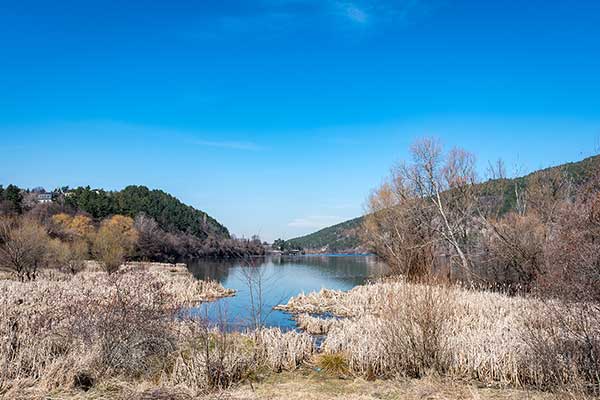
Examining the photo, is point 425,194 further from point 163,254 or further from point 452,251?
point 163,254

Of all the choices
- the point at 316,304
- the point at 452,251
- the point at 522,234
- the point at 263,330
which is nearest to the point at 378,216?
the point at 452,251

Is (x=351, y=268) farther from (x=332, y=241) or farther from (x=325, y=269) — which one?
(x=332, y=241)

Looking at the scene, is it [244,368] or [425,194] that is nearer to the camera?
[244,368]

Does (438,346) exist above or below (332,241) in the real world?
below

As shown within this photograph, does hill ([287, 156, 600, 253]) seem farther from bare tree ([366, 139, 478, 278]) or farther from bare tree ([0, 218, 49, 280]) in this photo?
bare tree ([0, 218, 49, 280])

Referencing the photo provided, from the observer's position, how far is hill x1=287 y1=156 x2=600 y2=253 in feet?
45.7

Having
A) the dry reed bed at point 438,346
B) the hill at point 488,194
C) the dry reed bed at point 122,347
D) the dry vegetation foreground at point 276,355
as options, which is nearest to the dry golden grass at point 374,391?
the dry vegetation foreground at point 276,355

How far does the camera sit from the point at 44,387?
261 inches

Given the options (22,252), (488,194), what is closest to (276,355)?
(22,252)

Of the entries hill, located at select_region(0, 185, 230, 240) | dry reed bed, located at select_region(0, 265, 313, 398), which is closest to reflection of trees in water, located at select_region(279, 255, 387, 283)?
hill, located at select_region(0, 185, 230, 240)

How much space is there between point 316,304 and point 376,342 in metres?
14.9

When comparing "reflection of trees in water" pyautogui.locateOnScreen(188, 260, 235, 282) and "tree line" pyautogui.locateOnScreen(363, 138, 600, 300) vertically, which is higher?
"tree line" pyautogui.locateOnScreen(363, 138, 600, 300)

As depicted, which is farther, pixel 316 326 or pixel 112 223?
pixel 112 223

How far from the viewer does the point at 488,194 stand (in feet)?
92.4
